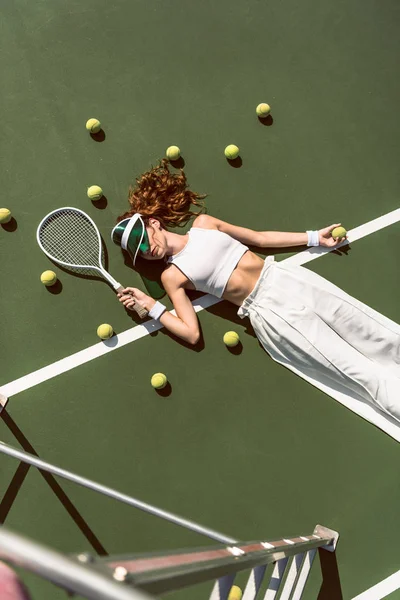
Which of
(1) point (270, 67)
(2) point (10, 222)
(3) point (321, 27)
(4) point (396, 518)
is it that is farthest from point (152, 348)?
(3) point (321, 27)

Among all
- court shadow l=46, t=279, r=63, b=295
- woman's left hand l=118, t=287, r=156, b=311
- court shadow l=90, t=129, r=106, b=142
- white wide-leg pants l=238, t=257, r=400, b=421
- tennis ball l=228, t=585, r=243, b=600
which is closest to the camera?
tennis ball l=228, t=585, r=243, b=600

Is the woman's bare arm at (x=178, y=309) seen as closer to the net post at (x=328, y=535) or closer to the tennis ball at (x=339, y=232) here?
the tennis ball at (x=339, y=232)

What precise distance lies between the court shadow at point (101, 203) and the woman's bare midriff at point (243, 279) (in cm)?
96

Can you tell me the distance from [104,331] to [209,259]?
79 cm

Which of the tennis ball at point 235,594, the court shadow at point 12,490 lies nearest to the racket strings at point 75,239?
the court shadow at point 12,490

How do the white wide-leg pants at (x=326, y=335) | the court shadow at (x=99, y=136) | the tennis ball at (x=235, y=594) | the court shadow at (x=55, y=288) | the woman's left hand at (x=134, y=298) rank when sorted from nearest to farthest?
the tennis ball at (x=235, y=594) < the white wide-leg pants at (x=326, y=335) < the woman's left hand at (x=134, y=298) < the court shadow at (x=55, y=288) < the court shadow at (x=99, y=136)

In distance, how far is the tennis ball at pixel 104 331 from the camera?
3.15m

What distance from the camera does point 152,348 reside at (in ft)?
10.5

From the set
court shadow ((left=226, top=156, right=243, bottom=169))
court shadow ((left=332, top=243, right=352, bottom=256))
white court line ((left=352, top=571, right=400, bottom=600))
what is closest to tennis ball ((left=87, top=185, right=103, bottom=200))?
court shadow ((left=226, top=156, right=243, bottom=169))

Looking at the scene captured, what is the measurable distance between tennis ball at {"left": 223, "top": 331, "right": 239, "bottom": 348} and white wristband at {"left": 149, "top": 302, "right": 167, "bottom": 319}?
1.41 feet

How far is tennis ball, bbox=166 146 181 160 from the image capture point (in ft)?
10.8

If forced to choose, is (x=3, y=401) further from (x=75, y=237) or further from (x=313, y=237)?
(x=313, y=237)

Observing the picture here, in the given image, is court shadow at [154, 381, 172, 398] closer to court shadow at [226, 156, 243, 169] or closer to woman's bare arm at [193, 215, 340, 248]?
woman's bare arm at [193, 215, 340, 248]

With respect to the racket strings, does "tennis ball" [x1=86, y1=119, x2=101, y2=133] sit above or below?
above
